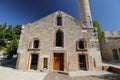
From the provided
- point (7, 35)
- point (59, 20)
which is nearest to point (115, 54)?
point (59, 20)

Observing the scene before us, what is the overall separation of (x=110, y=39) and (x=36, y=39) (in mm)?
14869

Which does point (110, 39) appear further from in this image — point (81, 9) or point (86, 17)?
point (81, 9)

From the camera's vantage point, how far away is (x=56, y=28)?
14.2m

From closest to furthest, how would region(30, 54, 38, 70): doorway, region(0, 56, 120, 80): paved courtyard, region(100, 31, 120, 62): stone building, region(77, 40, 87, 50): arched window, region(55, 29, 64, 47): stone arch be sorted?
1. region(0, 56, 120, 80): paved courtyard
2. region(30, 54, 38, 70): doorway
3. region(77, 40, 87, 50): arched window
4. region(55, 29, 64, 47): stone arch
5. region(100, 31, 120, 62): stone building

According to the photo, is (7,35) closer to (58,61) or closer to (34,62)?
(34,62)

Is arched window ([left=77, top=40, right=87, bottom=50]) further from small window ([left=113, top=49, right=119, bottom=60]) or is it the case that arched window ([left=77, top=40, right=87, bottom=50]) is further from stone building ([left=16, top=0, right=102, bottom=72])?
small window ([left=113, top=49, right=119, bottom=60])

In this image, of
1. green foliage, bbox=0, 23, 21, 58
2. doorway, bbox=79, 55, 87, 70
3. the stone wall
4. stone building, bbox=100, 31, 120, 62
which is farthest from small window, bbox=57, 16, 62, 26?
green foliage, bbox=0, 23, 21, 58

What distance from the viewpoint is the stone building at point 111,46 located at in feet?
58.5

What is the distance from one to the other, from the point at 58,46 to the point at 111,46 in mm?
11237

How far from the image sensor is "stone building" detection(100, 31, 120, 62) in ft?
58.5

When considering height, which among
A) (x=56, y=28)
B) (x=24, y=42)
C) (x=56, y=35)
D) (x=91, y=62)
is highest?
(x=56, y=28)

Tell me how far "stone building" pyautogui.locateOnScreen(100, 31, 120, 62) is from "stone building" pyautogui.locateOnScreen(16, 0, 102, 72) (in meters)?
7.21

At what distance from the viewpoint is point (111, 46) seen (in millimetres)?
18750

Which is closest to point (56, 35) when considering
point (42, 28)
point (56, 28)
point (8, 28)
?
point (56, 28)
